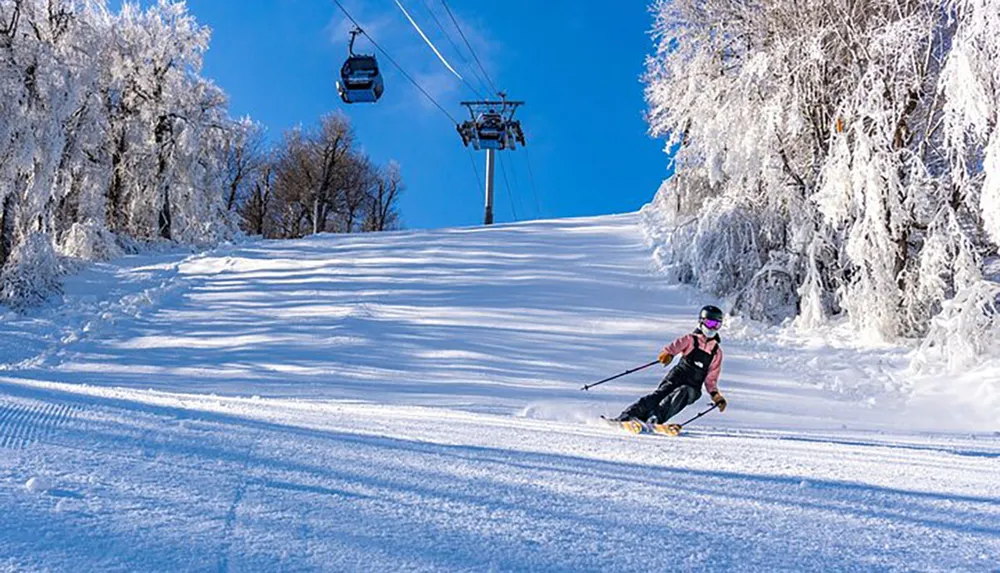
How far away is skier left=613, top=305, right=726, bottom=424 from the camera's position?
5812 millimetres

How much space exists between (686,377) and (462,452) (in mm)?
2886

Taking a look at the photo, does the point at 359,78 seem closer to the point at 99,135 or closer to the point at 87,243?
the point at 99,135

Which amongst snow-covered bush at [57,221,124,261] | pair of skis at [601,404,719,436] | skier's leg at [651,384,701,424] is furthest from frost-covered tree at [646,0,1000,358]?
snow-covered bush at [57,221,124,261]

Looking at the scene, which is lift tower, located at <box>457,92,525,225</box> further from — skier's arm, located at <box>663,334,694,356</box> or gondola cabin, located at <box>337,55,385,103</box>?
skier's arm, located at <box>663,334,694,356</box>

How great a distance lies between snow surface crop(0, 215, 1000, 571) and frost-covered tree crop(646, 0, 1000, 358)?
1215 millimetres

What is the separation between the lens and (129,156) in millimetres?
21938

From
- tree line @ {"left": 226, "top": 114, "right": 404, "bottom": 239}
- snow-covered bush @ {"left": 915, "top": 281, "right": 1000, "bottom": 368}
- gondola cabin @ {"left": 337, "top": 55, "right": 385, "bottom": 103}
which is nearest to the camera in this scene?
snow-covered bush @ {"left": 915, "top": 281, "right": 1000, "bottom": 368}

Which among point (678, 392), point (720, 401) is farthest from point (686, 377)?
point (720, 401)

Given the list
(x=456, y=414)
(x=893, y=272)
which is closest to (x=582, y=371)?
(x=456, y=414)

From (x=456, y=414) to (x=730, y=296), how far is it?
757cm

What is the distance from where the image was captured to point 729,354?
384 inches

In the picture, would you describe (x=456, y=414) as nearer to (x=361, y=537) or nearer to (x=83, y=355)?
(x=361, y=537)

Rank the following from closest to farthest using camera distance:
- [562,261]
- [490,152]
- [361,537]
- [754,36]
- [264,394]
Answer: [361,537], [264,394], [754,36], [562,261], [490,152]

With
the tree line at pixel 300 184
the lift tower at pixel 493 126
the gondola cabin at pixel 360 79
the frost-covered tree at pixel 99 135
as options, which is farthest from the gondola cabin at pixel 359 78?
the tree line at pixel 300 184
